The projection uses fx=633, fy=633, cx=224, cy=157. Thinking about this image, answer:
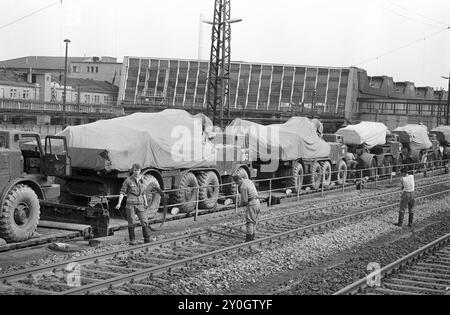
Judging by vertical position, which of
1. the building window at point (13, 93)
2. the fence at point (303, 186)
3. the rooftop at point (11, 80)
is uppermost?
the rooftop at point (11, 80)

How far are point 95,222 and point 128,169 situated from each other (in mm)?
2120

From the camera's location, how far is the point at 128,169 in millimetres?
16547

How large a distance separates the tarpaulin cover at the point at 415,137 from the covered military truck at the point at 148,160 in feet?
68.6

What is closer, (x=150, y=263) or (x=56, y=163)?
(x=150, y=263)

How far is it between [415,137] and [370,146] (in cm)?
669

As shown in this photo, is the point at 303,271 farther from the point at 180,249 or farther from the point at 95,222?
the point at 95,222

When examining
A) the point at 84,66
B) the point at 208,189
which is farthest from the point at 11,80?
the point at 208,189

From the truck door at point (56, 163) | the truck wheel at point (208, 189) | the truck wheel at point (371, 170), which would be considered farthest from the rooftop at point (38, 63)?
the truck door at point (56, 163)

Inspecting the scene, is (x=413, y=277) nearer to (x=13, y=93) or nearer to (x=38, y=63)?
(x=13, y=93)

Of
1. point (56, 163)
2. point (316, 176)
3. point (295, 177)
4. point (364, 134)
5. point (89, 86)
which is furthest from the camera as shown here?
point (89, 86)

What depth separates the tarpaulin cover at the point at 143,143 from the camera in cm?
1639

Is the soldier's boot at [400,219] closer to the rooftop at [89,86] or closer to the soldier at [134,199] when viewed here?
the soldier at [134,199]

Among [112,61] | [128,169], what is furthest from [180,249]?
[112,61]

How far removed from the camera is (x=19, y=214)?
13.3 meters
